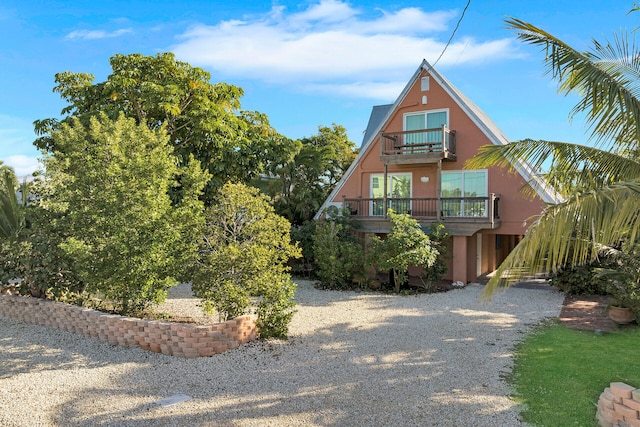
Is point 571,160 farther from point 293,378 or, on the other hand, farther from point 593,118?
point 293,378

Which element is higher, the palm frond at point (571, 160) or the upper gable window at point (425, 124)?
the upper gable window at point (425, 124)

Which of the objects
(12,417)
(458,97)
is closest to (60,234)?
(12,417)

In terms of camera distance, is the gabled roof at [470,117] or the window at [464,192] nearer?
the gabled roof at [470,117]

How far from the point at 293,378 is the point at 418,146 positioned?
44.9 ft

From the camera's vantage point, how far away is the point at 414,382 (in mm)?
7062

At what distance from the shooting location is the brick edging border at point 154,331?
842cm

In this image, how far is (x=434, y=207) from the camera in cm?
1819

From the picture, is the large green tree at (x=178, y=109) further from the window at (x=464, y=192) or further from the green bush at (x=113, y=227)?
the window at (x=464, y=192)

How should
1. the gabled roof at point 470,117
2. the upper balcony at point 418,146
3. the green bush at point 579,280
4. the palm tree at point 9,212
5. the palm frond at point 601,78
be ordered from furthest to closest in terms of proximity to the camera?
the upper balcony at point 418,146
the gabled roof at point 470,117
the green bush at point 579,280
the palm tree at point 9,212
the palm frond at point 601,78

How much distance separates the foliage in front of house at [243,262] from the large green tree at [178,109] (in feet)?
30.9

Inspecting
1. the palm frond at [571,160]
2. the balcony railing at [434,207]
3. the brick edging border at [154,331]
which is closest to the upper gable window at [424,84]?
the balcony railing at [434,207]

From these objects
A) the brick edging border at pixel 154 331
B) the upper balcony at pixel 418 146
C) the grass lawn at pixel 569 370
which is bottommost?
the grass lawn at pixel 569 370

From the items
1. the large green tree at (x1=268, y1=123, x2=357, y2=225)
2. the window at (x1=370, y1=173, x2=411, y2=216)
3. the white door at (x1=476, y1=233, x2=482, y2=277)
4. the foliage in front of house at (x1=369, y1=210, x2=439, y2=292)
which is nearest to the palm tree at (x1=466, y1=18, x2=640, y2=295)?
the foliage in front of house at (x1=369, y1=210, x2=439, y2=292)

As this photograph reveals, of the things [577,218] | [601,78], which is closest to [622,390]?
[577,218]
